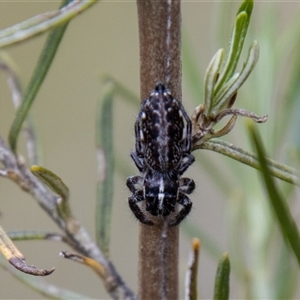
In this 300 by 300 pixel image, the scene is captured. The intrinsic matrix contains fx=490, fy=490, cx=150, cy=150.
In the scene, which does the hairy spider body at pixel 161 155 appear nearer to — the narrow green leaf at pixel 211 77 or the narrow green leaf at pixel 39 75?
the narrow green leaf at pixel 211 77

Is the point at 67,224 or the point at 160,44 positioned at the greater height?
the point at 160,44

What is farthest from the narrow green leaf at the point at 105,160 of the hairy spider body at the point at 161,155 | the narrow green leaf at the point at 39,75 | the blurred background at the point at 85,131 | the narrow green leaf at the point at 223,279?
the blurred background at the point at 85,131

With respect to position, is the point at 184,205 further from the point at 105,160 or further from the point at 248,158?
the point at 248,158

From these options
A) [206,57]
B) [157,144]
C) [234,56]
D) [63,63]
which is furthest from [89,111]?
[234,56]

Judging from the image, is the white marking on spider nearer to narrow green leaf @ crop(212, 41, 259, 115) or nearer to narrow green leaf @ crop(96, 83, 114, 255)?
narrow green leaf @ crop(96, 83, 114, 255)

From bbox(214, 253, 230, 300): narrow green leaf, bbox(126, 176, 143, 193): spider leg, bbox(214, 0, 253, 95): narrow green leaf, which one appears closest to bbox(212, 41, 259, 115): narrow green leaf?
bbox(214, 0, 253, 95): narrow green leaf

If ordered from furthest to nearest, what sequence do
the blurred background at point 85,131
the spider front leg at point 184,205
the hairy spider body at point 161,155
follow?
the blurred background at point 85,131 → the spider front leg at point 184,205 → the hairy spider body at point 161,155

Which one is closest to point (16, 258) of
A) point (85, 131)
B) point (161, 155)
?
point (161, 155)
